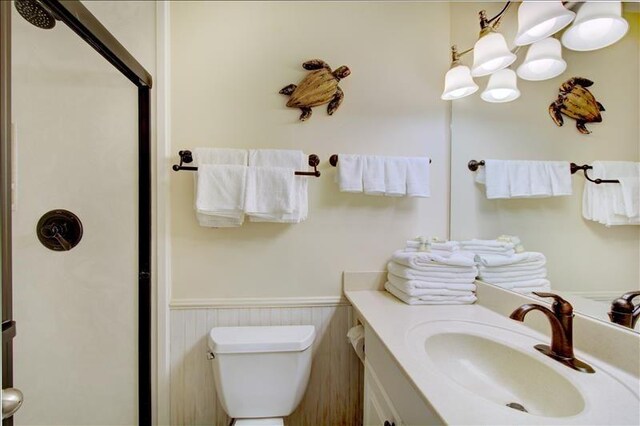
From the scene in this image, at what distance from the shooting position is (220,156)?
126cm

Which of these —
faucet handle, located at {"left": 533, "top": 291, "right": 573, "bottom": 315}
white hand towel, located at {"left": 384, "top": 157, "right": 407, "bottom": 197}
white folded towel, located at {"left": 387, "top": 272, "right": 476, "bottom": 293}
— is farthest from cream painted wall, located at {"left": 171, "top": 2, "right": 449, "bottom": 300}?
faucet handle, located at {"left": 533, "top": 291, "right": 573, "bottom": 315}

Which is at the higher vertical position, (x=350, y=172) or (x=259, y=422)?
(x=350, y=172)

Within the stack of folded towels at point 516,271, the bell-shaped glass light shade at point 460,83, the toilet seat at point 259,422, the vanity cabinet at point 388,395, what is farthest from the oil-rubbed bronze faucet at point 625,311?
the toilet seat at point 259,422

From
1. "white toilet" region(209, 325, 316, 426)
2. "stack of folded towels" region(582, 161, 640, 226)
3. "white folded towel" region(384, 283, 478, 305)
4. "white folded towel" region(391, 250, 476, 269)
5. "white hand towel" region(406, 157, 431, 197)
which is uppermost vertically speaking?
"white hand towel" region(406, 157, 431, 197)

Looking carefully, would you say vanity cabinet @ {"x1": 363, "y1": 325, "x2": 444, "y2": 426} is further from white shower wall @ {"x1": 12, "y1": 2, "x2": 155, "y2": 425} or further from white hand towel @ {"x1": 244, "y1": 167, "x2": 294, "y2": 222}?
white shower wall @ {"x1": 12, "y1": 2, "x2": 155, "y2": 425}

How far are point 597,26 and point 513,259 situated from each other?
2.70 ft

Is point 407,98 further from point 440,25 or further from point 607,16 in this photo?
point 607,16

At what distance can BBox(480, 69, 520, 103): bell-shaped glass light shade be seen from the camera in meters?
1.15

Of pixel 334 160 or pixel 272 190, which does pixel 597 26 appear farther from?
pixel 272 190

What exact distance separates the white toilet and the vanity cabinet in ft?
1.04

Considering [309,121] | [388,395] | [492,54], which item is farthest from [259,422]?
[492,54]

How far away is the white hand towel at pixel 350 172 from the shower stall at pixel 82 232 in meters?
0.92

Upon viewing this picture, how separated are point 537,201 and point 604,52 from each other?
527 mm

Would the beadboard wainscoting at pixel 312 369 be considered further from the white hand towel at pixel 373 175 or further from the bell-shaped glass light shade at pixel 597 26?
the bell-shaped glass light shade at pixel 597 26
